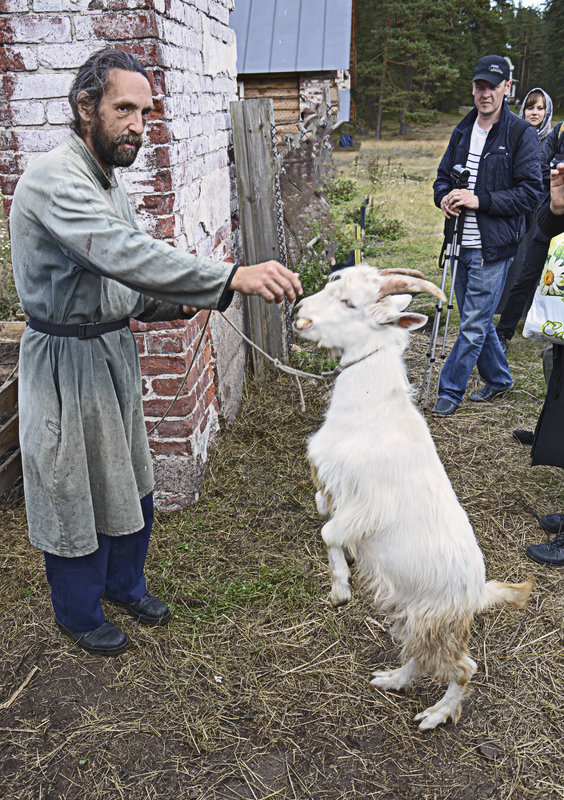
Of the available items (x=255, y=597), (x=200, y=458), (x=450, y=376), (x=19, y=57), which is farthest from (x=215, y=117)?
(x=255, y=597)

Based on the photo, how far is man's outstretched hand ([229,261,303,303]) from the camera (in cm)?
208

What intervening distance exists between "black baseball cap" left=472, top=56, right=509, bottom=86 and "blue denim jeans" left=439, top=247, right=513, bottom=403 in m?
1.26

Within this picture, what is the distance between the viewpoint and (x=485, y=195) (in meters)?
4.86

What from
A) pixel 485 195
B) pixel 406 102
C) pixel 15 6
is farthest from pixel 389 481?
Result: pixel 406 102

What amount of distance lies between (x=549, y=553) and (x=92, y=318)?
2.96 meters

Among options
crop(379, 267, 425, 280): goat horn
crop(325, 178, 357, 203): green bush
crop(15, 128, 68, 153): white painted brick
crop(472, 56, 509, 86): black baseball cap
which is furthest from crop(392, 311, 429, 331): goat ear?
crop(325, 178, 357, 203): green bush

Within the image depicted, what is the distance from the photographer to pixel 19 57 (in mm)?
3213

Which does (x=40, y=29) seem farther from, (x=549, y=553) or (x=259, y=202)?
(x=549, y=553)

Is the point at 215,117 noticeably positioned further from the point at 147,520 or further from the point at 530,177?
the point at 147,520

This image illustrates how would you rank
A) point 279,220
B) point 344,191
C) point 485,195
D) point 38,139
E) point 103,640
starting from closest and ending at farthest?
point 103,640 < point 38,139 < point 485,195 < point 279,220 < point 344,191

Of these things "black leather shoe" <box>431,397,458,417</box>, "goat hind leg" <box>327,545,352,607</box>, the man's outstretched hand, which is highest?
the man's outstretched hand

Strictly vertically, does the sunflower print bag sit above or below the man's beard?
below

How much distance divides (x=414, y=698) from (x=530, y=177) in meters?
3.94

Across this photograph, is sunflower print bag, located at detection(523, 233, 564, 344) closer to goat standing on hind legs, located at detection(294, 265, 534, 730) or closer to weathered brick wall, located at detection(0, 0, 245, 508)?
goat standing on hind legs, located at detection(294, 265, 534, 730)
